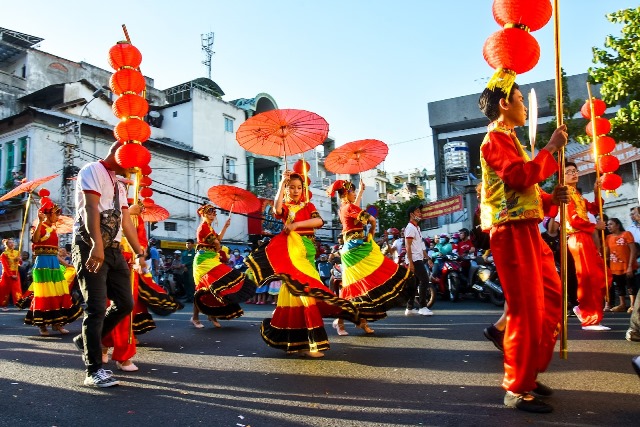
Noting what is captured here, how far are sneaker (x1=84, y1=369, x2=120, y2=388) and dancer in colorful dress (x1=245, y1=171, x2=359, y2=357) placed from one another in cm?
163

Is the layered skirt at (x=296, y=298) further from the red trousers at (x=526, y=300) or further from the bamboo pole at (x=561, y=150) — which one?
the bamboo pole at (x=561, y=150)

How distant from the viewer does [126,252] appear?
19.2 ft

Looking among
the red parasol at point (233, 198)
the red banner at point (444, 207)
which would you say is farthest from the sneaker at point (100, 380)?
the red banner at point (444, 207)

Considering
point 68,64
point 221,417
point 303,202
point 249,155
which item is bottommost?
point 221,417

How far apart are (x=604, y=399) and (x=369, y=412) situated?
4.65 feet

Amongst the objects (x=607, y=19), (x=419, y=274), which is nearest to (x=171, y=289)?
(x=419, y=274)

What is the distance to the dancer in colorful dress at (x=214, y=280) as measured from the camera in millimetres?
7613

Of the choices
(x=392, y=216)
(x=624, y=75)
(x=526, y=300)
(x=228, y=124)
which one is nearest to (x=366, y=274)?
(x=526, y=300)

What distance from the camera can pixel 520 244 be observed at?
10.8 ft

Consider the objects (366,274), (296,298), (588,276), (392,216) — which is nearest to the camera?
(296,298)

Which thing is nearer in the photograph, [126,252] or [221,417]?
[221,417]

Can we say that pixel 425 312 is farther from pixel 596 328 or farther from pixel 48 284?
pixel 48 284

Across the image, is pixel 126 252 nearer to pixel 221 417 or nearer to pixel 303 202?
pixel 303 202

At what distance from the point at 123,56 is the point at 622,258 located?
820cm
